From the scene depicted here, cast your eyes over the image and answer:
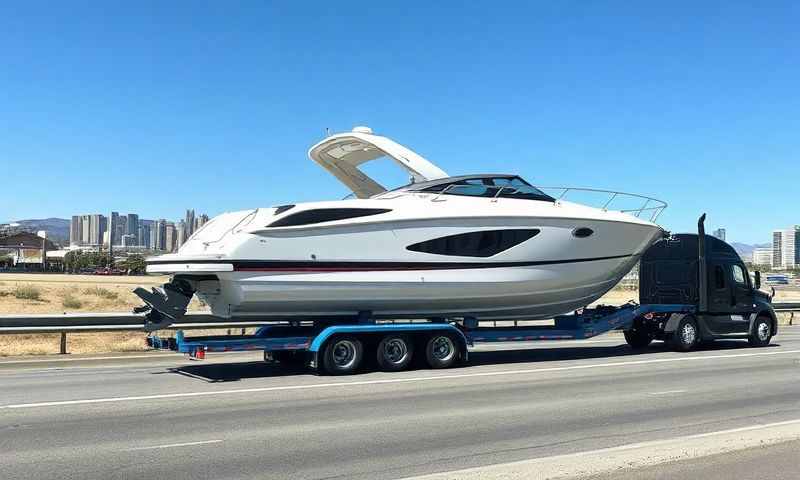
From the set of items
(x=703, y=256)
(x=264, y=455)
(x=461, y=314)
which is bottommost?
(x=264, y=455)

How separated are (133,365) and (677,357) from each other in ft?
38.1

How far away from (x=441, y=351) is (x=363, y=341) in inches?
63.7

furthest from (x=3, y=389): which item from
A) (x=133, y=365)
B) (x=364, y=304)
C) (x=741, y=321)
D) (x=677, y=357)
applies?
(x=741, y=321)

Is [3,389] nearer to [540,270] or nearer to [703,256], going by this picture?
[540,270]

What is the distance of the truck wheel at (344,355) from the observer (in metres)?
13.5

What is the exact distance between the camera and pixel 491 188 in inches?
596

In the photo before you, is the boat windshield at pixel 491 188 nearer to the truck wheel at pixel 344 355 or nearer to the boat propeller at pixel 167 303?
the truck wheel at pixel 344 355

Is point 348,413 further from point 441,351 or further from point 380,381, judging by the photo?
point 441,351

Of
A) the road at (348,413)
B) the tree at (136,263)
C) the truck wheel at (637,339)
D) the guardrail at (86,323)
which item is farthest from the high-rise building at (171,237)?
the truck wheel at (637,339)

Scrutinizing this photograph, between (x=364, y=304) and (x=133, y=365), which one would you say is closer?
(x=364, y=304)

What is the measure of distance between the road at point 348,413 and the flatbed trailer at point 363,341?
38 cm

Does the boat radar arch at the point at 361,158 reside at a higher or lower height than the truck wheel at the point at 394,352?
higher

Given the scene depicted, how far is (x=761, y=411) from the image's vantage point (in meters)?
10.1

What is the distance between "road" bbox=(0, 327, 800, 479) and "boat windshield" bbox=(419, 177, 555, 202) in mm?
3399
